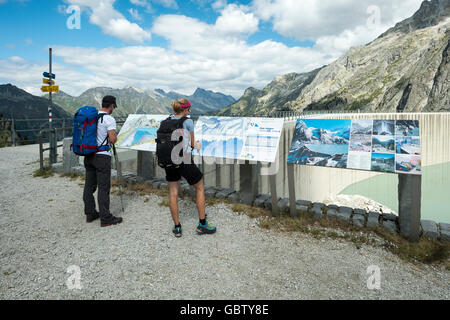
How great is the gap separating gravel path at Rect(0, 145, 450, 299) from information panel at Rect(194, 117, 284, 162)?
1321mm

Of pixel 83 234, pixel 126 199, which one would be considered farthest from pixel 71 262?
pixel 126 199

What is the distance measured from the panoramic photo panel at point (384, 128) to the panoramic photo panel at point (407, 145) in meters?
0.19

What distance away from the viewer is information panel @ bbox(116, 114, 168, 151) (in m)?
6.99

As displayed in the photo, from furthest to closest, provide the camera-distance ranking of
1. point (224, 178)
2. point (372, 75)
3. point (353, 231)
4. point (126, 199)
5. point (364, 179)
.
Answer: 1. point (372, 75)
2. point (364, 179)
3. point (224, 178)
4. point (126, 199)
5. point (353, 231)

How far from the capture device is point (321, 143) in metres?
5.14

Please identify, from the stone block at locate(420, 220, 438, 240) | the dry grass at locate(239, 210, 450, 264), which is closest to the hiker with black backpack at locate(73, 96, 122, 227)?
the dry grass at locate(239, 210, 450, 264)

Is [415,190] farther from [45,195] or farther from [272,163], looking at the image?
[45,195]

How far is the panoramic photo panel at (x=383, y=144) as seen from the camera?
4.64m

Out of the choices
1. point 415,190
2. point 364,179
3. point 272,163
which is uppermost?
point 272,163

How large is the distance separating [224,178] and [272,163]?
816 cm

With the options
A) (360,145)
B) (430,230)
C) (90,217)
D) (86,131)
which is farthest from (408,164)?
(90,217)

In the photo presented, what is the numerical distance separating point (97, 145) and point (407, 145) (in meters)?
5.63

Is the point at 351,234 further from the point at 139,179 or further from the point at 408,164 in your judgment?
the point at 139,179
